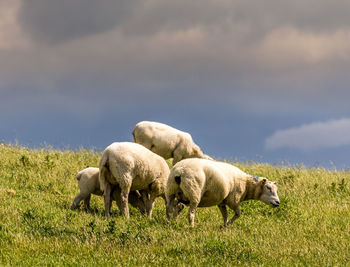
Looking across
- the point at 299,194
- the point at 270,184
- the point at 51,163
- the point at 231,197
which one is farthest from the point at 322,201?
the point at 51,163

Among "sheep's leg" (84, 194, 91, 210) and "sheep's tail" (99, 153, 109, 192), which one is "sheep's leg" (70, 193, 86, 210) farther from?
"sheep's tail" (99, 153, 109, 192)

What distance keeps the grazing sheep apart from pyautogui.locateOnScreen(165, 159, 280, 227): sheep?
3.23ft

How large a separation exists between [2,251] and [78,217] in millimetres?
2716

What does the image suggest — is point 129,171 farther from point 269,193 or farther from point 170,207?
point 269,193

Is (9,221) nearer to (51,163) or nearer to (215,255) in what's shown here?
(215,255)

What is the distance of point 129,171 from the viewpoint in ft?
37.5

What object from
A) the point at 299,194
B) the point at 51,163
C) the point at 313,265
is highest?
the point at 51,163

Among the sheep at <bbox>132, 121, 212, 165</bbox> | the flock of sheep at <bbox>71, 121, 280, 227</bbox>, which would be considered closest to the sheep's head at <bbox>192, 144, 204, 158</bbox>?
the sheep at <bbox>132, 121, 212, 165</bbox>

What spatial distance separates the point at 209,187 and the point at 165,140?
297 inches

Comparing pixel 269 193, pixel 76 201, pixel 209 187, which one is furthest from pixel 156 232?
pixel 76 201

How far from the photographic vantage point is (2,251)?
848 cm

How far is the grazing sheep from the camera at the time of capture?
1140 centimetres

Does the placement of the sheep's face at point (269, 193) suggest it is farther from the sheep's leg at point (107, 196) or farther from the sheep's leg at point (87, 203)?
the sheep's leg at point (87, 203)

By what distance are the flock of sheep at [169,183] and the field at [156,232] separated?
46 cm
